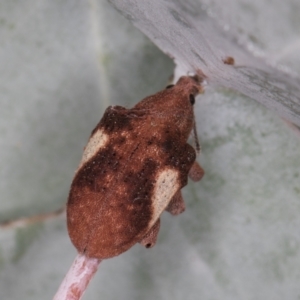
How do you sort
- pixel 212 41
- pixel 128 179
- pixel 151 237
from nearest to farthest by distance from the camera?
pixel 212 41, pixel 128 179, pixel 151 237

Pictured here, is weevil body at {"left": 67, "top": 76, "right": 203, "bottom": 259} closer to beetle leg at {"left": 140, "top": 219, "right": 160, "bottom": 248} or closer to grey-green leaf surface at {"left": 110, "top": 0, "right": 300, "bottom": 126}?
beetle leg at {"left": 140, "top": 219, "right": 160, "bottom": 248}

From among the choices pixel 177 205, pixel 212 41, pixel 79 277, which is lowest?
pixel 79 277

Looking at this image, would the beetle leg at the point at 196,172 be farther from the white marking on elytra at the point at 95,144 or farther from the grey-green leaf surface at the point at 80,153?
the white marking on elytra at the point at 95,144

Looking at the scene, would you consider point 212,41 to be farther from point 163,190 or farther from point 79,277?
point 79,277

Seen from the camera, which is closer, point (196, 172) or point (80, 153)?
point (196, 172)

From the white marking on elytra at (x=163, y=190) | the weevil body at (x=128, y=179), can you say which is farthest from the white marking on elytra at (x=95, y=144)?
the white marking on elytra at (x=163, y=190)

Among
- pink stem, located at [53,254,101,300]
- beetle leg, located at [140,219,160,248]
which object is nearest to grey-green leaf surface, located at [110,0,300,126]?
beetle leg, located at [140,219,160,248]

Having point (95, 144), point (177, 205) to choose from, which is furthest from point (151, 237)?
point (95, 144)

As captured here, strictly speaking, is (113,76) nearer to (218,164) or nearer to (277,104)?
(218,164)
